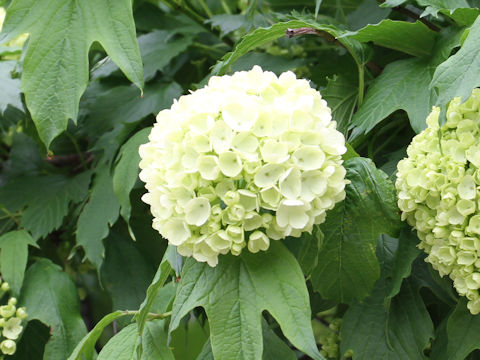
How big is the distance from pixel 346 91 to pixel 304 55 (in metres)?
0.35

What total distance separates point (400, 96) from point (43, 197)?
901mm

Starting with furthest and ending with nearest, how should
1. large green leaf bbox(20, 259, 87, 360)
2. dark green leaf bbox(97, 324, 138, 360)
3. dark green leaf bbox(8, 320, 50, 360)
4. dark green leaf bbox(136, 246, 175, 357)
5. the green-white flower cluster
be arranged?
dark green leaf bbox(8, 320, 50, 360) → large green leaf bbox(20, 259, 87, 360) → dark green leaf bbox(97, 324, 138, 360) → dark green leaf bbox(136, 246, 175, 357) → the green-white flower cluster

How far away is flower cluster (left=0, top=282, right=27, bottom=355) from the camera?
1309mm

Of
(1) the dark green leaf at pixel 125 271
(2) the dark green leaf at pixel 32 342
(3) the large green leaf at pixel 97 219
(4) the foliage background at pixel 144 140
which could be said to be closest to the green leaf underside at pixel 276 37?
(4) the foliage background at pixel 144 140

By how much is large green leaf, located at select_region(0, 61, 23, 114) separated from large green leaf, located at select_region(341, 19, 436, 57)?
73cm

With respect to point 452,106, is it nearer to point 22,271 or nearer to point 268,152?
point 268,152

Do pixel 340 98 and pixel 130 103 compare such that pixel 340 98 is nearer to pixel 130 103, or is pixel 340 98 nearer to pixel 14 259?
pixel 130 103

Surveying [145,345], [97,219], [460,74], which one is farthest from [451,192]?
[97,219]

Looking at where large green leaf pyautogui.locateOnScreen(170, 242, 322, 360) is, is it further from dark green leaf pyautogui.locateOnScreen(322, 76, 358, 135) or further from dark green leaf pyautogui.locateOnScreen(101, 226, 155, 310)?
dark green leaf pyautogui.locateOnScreen(101, 226, 155, 310)

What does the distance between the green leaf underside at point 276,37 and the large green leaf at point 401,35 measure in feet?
0.06

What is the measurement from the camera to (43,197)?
1579 mm

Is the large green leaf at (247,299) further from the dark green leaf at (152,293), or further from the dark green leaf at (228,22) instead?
the dark green leaf at (228,22)

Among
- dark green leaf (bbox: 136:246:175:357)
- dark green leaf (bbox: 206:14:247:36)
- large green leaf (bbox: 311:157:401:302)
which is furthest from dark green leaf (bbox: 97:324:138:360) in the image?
dark green leaf (bbox: 206:14:247:36)

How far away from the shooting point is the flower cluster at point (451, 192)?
90 centimetres
